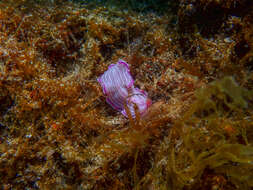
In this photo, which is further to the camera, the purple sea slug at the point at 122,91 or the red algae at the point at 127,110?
the purple sea slug at the point at 122,91

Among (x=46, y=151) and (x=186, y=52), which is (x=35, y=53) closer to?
(x=46, y=151)

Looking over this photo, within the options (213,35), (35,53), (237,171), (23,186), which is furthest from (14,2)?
(237,171)

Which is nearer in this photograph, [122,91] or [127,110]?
[127,110]

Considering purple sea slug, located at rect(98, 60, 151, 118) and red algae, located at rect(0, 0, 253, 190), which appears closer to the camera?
red algae, located at rect(0, 0, 253, 190)
